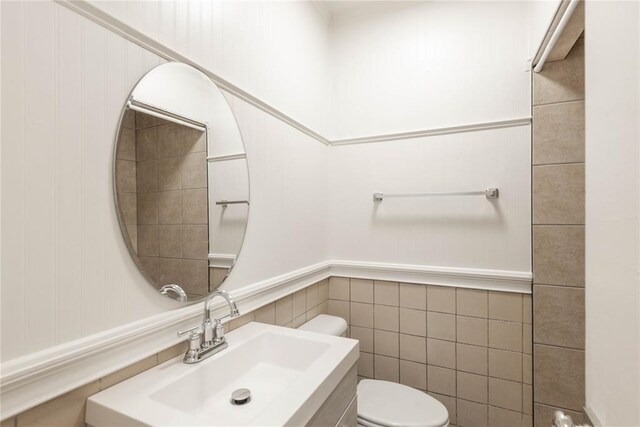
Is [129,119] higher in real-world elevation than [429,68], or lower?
lower

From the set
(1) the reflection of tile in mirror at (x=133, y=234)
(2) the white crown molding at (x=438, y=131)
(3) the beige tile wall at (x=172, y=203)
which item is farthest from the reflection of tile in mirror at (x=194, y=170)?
(2) the white crown molding at (x=438, y=131)

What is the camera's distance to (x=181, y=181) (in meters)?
1.06

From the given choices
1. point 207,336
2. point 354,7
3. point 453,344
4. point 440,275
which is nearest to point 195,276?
point 207,336

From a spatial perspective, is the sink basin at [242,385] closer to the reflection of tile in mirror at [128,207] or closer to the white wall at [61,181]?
the white wall at [61,181]

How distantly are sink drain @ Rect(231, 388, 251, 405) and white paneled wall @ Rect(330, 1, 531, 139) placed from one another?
155 centimetres

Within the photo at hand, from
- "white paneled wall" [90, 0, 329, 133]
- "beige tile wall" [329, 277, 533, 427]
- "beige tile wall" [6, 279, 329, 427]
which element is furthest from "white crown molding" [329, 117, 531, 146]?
"beige tile wall" [6, 279, 329, 427]

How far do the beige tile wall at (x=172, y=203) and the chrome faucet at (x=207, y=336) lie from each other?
93 mm

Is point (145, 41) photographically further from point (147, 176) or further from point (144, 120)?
point (147, 176)

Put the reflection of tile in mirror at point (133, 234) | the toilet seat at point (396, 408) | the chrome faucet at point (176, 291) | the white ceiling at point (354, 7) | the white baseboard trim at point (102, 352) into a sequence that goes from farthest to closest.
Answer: the white ceiling at point (354, 7) → the toilet seat at point (396, 408) → the chrome faucet at point (176, 291) → the reflection of tile in mirror at point (133, 234) → the white baseboard trim at point (102, 352)

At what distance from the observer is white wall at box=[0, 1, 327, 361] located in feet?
2.10

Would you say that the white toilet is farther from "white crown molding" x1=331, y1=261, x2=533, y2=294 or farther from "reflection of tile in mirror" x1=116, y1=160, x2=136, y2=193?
"reflection of tile in mirror" x1=116, y1=160, x2=136, y2=193

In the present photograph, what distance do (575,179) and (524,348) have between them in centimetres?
87

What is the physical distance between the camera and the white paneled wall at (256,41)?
3.18 feet

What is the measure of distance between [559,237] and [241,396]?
1545 millimetres
